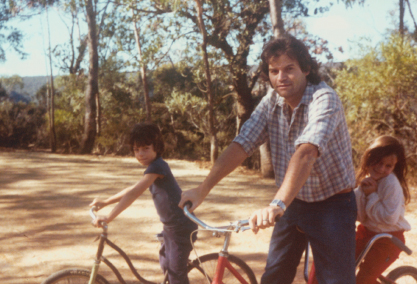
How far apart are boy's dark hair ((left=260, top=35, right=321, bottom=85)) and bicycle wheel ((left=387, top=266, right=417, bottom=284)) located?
1.38m

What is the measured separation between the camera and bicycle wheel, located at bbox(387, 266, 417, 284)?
2.50 metres

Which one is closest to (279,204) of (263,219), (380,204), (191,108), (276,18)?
(263,219)

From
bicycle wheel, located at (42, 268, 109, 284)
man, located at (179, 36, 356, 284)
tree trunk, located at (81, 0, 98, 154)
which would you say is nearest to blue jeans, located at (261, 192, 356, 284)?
man, located at (179, 36, 356, 284)

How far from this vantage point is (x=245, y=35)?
38.8ft

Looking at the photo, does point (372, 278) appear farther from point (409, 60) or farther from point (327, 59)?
point (327, 59)

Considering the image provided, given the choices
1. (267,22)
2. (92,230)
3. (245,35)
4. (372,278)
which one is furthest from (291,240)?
(267,22)

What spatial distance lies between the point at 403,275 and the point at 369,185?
67cm

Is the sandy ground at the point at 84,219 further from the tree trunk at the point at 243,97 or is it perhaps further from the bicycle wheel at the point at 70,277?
the tree trunk at the point at 243,97

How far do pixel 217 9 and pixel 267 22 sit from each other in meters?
3.01

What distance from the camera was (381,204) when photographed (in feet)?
7.68

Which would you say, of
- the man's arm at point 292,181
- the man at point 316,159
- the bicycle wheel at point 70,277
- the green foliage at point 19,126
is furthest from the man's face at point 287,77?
the green foliage at point 19,126

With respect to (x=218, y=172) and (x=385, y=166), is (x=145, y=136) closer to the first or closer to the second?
(x=218, y=172)

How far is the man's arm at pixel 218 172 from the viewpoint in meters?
1.86

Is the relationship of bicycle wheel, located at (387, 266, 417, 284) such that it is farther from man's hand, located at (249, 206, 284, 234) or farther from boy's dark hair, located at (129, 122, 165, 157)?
boy's dark hair, located at (129, 122, 165, 157)
